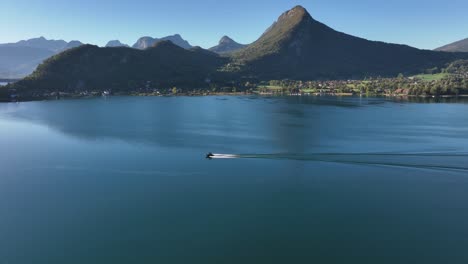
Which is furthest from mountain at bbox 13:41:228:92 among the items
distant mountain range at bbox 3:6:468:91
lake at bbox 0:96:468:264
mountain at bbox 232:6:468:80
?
lake at bbox 0:96:468:264

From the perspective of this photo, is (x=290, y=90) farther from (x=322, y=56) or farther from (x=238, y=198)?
(x=238, y=198)

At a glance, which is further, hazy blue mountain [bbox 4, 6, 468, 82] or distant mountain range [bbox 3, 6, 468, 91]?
hazy blue mountain [bbox 4, 6, 468, 82]

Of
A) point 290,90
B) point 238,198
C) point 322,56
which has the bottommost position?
point 238,198

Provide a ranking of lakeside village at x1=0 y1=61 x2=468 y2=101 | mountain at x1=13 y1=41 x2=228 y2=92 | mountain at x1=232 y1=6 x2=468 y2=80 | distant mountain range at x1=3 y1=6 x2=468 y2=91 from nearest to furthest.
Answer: lakeside village at x1=0 y1=61 x2=468 y2=101 < mountain at x1=13 y1=41 x2=228 y2=92 < distant mountain range at x1=3 y1=6 x2=468 y2=91 < mountain at x1=232 y1=6 x2=468 y2=80

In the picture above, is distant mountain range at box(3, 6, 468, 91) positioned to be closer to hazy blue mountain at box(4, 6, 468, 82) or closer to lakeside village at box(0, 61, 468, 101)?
hazy blue mountain at box(4, 6, 468, 82)

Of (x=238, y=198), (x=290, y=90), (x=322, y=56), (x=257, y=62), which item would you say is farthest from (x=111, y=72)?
(x=322, y=56)

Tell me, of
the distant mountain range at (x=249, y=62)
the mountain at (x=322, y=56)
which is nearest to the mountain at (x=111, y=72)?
the distant mountain range at (x=249, y=62)

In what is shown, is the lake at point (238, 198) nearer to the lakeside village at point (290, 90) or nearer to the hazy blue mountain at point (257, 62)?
the lakeside village at point (290, 90)
